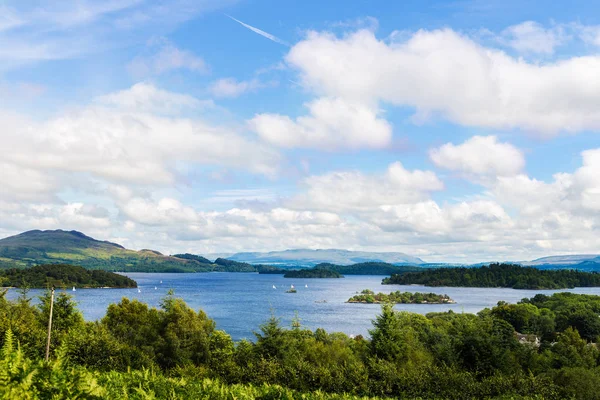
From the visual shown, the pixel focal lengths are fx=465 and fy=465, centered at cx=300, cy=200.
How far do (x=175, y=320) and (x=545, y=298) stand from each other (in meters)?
99.5

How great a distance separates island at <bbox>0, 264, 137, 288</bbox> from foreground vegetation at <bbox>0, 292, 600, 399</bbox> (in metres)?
126

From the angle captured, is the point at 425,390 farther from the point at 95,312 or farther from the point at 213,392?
the point at 95,312

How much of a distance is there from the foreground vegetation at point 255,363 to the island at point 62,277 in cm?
12649

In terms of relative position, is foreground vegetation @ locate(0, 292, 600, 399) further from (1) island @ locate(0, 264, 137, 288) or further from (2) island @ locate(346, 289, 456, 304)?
(1) island @ locate(0, 264, 137, 288)

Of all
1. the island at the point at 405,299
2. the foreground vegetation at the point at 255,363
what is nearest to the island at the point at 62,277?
the island at the point at 405,299

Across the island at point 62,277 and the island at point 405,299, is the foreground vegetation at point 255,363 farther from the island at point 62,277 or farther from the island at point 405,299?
the island at point 62,277

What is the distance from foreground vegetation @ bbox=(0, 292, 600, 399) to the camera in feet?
29.1

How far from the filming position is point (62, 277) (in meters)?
164

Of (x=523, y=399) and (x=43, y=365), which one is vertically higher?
(x=43, y=365)

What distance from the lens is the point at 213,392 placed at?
9.40 m

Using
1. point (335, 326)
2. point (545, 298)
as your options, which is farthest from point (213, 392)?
point (545, 298)

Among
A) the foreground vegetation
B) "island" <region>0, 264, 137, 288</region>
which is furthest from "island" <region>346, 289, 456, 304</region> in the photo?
"island" <region>0, 264, 137, 288</region>

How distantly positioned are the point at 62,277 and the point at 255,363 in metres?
162

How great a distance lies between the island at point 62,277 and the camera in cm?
15312
